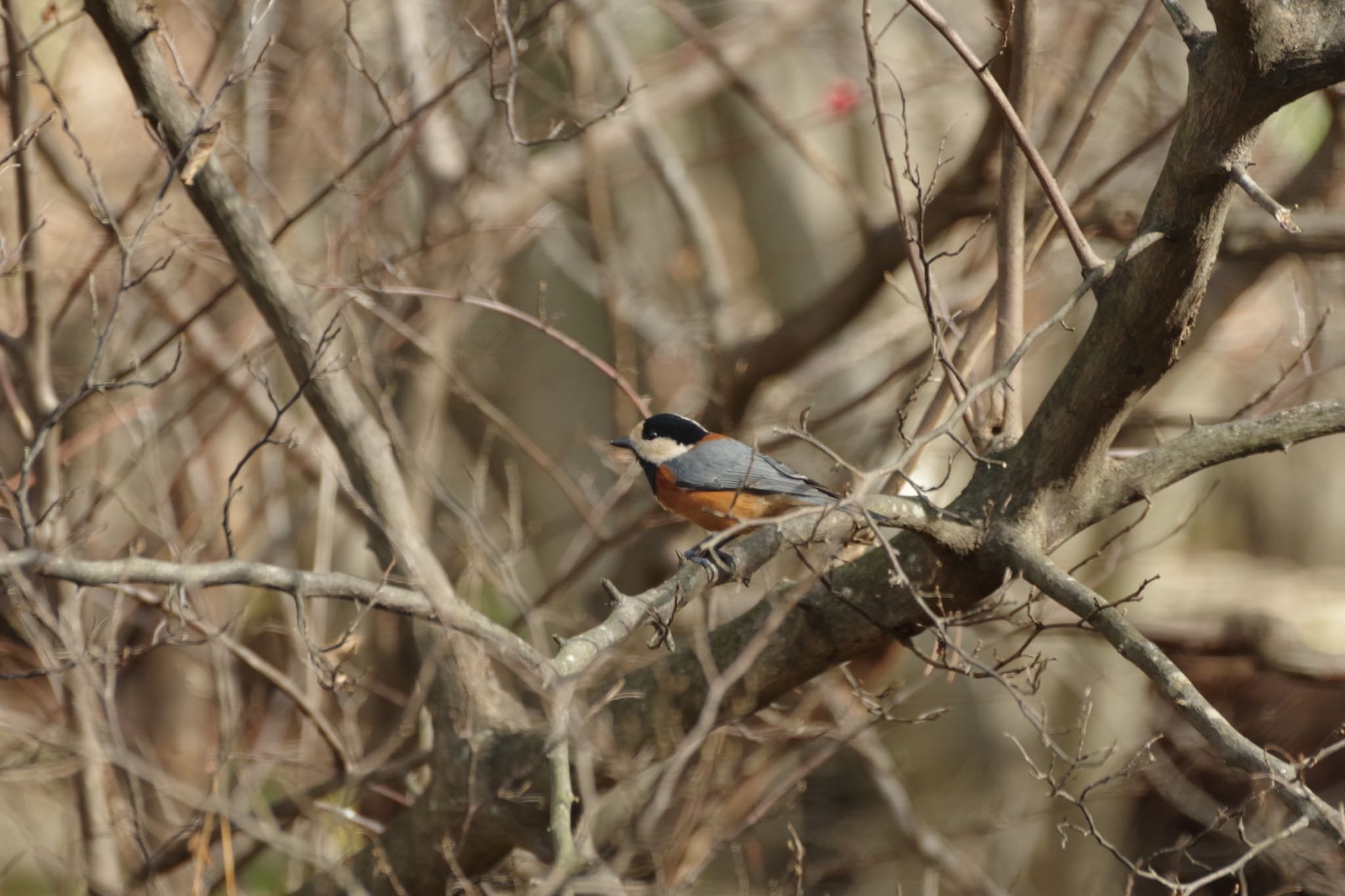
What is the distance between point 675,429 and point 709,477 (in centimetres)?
27

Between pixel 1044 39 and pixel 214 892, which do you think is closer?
pixel 214 892

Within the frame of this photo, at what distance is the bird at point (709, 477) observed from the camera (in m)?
3.85

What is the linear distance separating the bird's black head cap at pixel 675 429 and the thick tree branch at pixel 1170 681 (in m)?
1.53

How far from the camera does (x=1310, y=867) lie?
5.58 m

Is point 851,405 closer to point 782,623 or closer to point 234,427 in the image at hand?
point 782,623

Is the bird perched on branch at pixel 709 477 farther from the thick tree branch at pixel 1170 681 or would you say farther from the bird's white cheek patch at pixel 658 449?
the thick tree branch at pixel 1170 681

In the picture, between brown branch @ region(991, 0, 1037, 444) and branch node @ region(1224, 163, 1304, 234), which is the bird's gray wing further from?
branch node @ region(1224, 163, 1304, 234)

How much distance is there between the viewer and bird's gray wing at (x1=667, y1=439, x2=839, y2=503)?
3.81 meters

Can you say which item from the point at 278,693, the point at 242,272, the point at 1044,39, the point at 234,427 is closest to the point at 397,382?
the point at 234,427

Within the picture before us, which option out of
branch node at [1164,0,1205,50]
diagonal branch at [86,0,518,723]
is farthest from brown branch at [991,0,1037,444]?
diagonal branch at [86,0,518,723]

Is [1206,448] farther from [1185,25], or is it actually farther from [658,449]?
[658,449]

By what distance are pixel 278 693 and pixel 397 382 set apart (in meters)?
1.97

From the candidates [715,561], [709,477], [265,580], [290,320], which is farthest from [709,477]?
[265,580]

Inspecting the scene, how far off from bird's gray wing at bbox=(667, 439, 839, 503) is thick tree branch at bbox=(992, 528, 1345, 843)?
104cm
